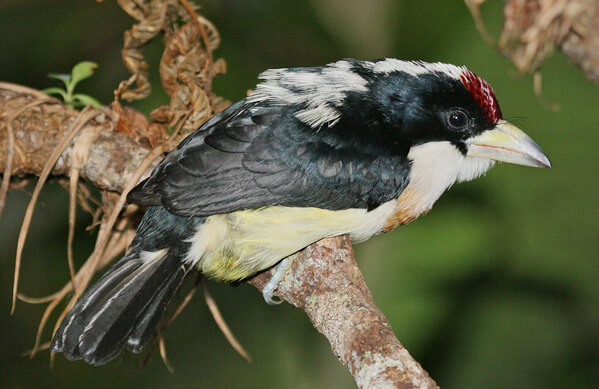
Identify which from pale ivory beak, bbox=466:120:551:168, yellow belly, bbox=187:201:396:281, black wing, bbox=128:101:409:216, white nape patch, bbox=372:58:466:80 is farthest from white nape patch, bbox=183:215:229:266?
pale ivory beak, bbox=466:120:551:168

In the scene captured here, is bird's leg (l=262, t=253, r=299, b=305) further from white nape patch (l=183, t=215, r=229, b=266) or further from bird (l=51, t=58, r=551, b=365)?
white nape patch (l=183, t=215, r=229, b=266)

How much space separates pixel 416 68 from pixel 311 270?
0.89 m

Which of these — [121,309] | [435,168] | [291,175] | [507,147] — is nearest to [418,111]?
[435,168]

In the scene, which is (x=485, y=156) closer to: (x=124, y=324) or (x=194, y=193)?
(x=194, y=193)

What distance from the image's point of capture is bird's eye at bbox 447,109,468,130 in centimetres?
282

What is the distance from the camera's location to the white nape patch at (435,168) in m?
2.80

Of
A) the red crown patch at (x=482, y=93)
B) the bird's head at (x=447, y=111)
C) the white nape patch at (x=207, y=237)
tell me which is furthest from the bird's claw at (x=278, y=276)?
the red crown patch at (x=482, y=93)

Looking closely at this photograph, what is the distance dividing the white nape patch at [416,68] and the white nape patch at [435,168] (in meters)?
0.27

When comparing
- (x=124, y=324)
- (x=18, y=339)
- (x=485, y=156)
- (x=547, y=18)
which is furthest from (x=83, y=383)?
(x=547, y=18)

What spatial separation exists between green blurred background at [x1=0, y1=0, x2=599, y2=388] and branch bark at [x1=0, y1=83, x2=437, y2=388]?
0.43 metres

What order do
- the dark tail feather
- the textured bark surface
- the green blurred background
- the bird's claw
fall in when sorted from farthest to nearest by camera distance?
the green blurred background → the bird's claw → the dark tail feather → the textured bark surface

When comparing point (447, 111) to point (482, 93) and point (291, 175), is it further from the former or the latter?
point (291, 175)

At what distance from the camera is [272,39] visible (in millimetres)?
3943

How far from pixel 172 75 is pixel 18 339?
1973mm
